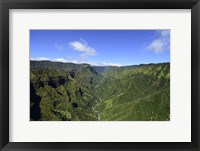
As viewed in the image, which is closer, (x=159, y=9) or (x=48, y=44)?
→ (x=159, y=9)

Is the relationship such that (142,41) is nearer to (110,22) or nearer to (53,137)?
(110,22)

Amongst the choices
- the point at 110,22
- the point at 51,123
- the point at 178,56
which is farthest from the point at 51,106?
the point at 178,56

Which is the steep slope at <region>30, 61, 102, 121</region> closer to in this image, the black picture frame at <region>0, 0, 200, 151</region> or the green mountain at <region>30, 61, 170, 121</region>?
the green mountain at <region>30, 61, 170, 121</region>

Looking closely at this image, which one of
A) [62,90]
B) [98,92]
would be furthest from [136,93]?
[62,90]

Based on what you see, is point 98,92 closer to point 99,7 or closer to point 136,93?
point 136,93

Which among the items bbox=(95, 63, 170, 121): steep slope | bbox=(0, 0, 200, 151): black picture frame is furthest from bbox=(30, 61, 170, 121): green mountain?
bbox=(0, 0, 200, 151): black picture frame
